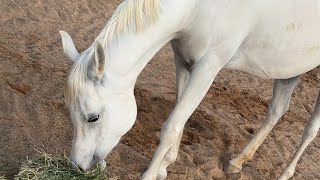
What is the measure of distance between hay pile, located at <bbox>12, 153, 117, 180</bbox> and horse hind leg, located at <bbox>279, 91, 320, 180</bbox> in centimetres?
156

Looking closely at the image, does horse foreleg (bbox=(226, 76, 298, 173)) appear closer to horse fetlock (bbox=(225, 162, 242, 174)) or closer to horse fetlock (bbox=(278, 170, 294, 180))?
horse fetlock (bbox=(225, 162, 242, 174))

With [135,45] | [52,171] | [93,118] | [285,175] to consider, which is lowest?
[285,175]

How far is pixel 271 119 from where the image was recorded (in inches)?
172

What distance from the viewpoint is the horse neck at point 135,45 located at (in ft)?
10.1

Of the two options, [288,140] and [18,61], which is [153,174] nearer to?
[288,140]

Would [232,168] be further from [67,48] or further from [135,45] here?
[67,48]

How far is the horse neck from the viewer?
3088 mm

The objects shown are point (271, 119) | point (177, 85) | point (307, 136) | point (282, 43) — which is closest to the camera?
point (282, 43)

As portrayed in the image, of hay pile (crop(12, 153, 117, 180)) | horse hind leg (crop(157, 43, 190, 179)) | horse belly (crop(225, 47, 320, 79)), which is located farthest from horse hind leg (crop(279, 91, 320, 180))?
hay pile (crop(12, 153, 117, 180))

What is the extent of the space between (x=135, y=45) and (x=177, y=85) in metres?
0.80

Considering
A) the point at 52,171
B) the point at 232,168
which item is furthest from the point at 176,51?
the point at 232,168

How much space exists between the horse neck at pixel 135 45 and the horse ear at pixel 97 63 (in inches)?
4.1

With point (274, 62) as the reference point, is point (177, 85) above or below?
below

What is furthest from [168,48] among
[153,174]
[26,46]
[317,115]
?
[153,174]
